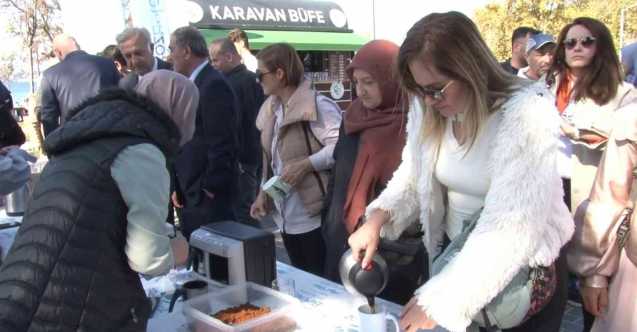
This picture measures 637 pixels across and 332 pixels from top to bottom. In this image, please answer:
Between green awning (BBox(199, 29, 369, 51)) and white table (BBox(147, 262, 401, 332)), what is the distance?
8.39 m

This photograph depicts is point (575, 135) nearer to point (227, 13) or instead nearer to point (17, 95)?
point (227, 13)

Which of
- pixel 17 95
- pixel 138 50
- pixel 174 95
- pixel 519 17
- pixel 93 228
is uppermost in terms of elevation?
pixel 519 17

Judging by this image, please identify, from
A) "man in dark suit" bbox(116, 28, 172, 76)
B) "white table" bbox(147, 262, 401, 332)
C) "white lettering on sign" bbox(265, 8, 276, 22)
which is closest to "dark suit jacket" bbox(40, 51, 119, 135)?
"man in dark suit" bbox(116, 28, 172, 76)

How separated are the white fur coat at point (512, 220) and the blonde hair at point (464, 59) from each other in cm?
5

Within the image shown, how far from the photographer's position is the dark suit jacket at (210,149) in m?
2.80

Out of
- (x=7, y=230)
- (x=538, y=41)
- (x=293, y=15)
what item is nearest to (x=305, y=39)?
(x=293, y=15)

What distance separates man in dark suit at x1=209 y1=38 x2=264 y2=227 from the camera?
3.60 m

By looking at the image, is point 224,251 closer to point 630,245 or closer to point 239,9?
point 630,245

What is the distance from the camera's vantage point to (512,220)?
1.14 meters

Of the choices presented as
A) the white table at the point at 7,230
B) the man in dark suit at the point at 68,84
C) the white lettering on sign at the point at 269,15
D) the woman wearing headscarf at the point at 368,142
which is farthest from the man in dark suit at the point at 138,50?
the white lettering on sign at the point at 269,15

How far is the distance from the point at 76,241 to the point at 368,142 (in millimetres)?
1138

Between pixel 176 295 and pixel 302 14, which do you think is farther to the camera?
pixel 302 14

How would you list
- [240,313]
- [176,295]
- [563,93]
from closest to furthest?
[240,313], [176,295], [563,93]

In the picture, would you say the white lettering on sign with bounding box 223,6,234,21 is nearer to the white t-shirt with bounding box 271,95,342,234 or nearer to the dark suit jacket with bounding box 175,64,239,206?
the dark suit jacket with bounding box 175,64,239,206
